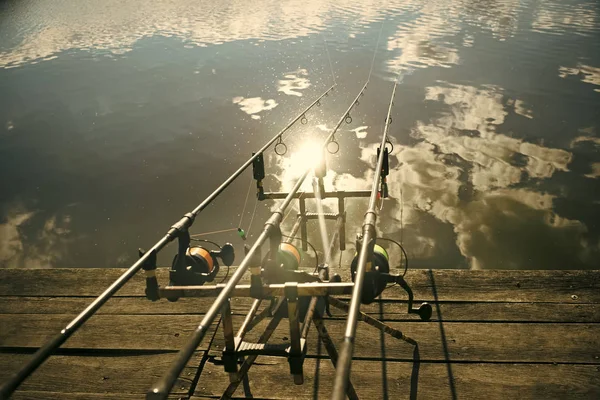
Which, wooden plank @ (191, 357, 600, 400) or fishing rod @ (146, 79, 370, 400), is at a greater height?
fishing rod @ (146, 79, 370, 400)

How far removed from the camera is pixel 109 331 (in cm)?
514

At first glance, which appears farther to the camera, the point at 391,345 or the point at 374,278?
the point at 391,345

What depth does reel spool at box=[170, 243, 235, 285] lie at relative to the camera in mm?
3443

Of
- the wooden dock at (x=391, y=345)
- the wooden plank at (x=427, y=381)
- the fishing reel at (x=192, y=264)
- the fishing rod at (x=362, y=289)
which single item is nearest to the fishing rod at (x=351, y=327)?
the fishing rod at (x=362, y=289)

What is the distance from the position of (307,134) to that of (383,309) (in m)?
10.3

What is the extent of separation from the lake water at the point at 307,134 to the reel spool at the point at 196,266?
5.28 meters

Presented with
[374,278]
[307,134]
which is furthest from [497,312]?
[307,134]

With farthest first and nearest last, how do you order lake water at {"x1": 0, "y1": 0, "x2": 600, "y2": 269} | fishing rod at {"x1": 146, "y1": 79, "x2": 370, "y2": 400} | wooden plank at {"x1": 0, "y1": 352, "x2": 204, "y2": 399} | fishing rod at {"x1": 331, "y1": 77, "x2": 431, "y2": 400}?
lake water at {"x1": 0, "y1": 0, "x2": 600, "y2": 269}
wooden plank at {"x1": 0, "y1": 352, "x2": 204, "y2": 399}
fishing rod at {"x1": 331, "y1": 77, "x2": 431, "y2": 400}
fishing rod at {"x1": 146, "y1": 79, "x2": 370, "y2": 400}

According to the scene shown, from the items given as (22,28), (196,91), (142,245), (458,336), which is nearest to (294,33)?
(196,91)

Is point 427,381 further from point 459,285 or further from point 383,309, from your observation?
point 459,285

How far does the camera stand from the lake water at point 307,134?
395 inches

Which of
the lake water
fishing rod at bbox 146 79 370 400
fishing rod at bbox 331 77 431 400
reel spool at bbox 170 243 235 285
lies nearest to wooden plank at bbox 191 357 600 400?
fishing rod at bbox 331 77 431 400

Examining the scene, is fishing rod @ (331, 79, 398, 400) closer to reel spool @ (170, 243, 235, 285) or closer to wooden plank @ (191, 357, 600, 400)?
reel spool @ (170, 243, 235, 285)

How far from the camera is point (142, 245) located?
32.8ft
